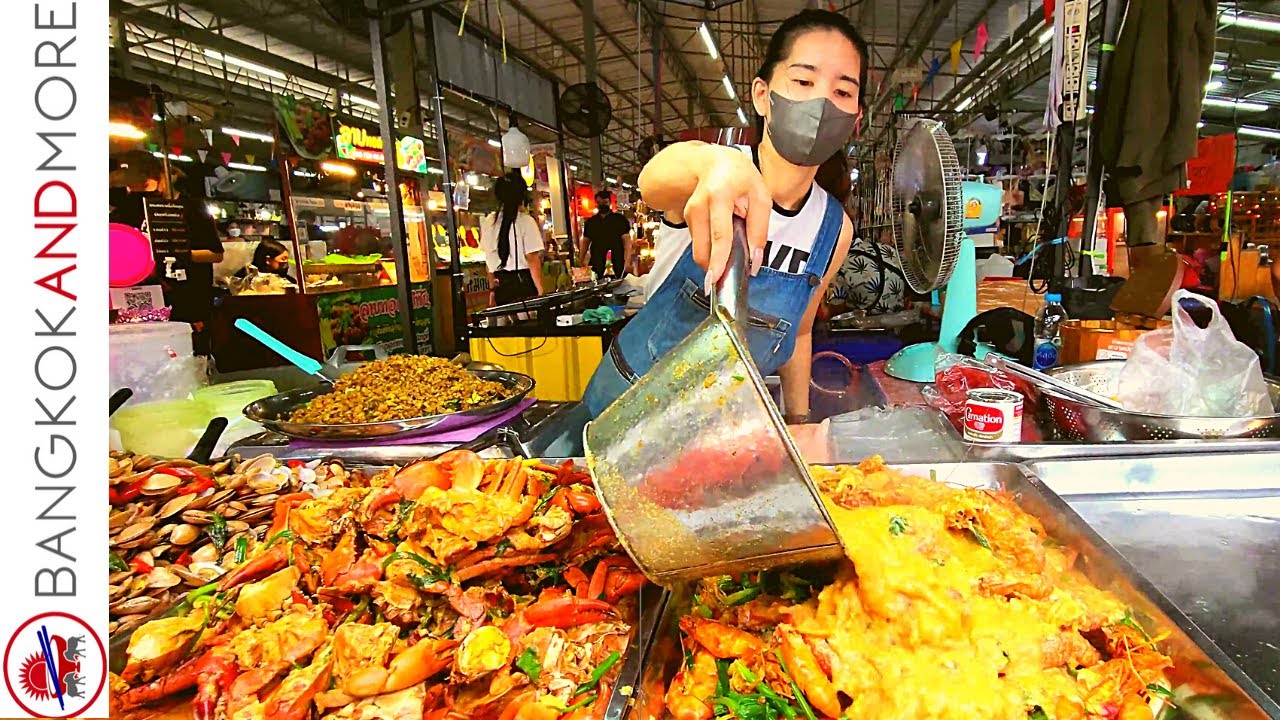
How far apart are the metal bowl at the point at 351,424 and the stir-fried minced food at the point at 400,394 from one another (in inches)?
2.0

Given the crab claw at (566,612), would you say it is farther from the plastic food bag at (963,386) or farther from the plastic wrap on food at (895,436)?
the plastic food bag at (963,386)

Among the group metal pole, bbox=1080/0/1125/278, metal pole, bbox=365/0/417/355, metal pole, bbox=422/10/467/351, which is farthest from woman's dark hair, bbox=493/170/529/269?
metal pole, bbox=1080/0/1125/278

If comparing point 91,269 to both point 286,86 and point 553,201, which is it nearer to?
point 553,201

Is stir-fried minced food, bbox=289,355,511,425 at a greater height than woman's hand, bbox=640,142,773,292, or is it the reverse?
woman's hand, bbox=640,142,773,292

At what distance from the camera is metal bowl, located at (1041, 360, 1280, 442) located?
169 centimetres

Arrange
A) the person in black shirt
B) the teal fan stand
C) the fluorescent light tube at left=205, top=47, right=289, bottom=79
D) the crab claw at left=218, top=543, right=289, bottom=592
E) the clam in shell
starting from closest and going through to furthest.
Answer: the crab claw at left=218, top=543, right=289, bottom=592 → the clam in shell → the teal fan stand → the person in black shirt → the fluorescent light tube at left=205, top=47, right=289, bottom=79

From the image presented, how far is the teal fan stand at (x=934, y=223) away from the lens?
2393 millimetres

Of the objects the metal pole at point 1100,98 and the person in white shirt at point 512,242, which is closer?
the metal pole at point 1100,98

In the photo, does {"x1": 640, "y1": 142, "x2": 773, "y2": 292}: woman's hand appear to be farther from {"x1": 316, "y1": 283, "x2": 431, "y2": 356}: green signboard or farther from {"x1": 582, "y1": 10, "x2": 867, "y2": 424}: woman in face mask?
{"x1": 316, "y1": 283, "x2": 431, "y2": 356}: green signboard

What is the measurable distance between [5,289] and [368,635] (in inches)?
27.7

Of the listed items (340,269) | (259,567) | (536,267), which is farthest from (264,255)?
(259,567)

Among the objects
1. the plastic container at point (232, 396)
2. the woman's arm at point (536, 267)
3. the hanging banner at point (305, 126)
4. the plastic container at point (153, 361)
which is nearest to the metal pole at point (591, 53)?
the woman's arm at point (536, 267)

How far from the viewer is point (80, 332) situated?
580 millimetres

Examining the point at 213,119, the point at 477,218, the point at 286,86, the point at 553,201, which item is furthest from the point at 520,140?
the point at 286,86
